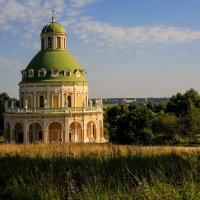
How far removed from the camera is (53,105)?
→ 51.2m

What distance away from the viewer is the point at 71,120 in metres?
49.4

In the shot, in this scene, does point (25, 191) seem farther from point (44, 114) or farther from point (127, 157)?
point (44, 114)

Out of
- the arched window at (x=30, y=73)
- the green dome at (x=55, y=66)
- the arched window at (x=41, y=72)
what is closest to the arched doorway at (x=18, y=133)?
the green dome at (x=55, y=66)

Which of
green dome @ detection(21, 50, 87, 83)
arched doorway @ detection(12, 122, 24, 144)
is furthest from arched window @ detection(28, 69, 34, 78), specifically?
arched doorway @ detection(12, 122, 24, 144)

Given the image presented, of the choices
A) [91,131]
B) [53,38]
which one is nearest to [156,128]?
[91,131]

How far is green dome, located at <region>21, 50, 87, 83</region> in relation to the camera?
51747mm

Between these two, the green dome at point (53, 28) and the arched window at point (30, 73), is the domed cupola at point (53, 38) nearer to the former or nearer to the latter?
the green dome at point (53, 28)

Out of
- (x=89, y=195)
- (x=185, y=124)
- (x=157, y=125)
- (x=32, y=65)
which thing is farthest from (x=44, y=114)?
(x=89, y=195)

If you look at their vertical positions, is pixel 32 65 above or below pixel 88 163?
above

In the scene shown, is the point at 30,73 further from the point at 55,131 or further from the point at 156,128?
the point at 156,128

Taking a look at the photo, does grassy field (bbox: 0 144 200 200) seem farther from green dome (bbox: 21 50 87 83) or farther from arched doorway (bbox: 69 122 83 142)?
green dome (bbox: 21 50 87 83)

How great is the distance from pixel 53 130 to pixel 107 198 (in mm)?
44731

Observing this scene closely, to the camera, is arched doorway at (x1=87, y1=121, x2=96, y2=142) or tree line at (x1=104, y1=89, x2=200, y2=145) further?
arched doorway at (x1=87, y1=121, x2=96, y2=142)

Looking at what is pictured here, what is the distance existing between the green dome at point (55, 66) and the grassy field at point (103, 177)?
4055 centimetres
